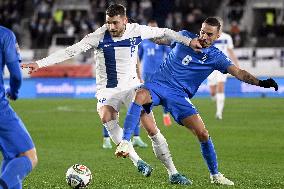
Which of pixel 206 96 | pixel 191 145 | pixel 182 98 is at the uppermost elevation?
pixel 182 98

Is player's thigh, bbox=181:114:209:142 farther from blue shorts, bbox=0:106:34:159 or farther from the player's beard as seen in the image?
blue shorts, bbox=0:106:34:159

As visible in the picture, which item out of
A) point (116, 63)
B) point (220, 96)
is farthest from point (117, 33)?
point (220, 96)

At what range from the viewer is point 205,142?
962 centimetres

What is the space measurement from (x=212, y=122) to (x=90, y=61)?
14.5 metres

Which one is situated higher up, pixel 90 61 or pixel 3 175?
pixel 3 175

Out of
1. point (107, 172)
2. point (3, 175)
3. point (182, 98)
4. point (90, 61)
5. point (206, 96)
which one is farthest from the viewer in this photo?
point (90, 61)

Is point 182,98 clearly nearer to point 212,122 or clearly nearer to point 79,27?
point 212,122

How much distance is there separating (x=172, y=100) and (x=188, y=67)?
1.51 ft

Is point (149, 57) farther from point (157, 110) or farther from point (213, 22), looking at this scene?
point (213, 22)

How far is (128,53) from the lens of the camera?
1076 cm

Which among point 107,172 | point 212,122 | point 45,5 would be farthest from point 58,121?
point 45,5

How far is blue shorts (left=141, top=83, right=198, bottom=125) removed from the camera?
31.7 ft

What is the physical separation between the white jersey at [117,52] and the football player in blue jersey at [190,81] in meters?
0.67

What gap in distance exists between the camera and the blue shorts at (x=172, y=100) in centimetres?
965
